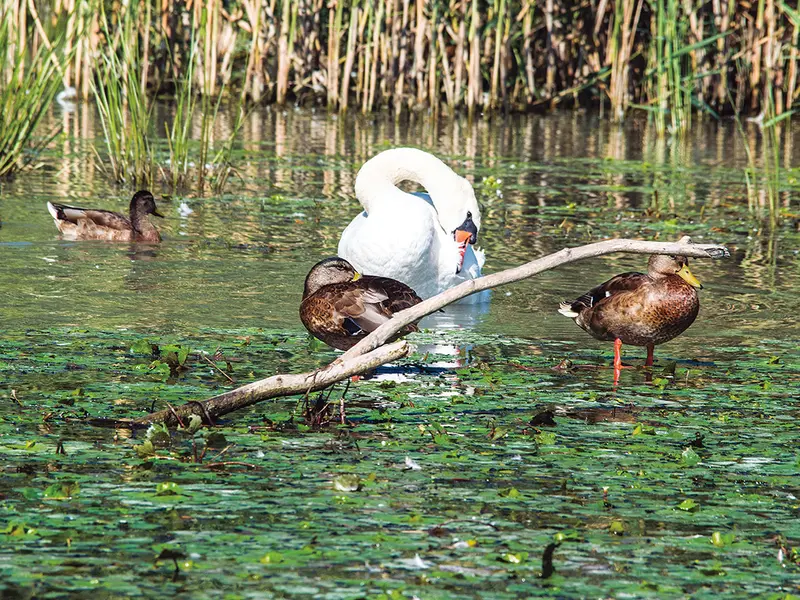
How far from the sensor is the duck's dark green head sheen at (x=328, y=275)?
7.35m

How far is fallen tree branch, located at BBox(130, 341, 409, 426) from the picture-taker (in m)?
5.28

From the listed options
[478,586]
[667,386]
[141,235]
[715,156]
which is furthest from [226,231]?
[715,156]

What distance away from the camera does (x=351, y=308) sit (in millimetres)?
6656

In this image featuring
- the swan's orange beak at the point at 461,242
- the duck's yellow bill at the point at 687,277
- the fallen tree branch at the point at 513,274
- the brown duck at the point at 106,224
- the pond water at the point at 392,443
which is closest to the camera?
the pond water at the point at 392,443

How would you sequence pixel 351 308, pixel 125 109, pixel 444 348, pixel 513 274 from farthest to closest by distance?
pixel 125 109
pixel 444 348
pixel 351 308
pixel 513 274

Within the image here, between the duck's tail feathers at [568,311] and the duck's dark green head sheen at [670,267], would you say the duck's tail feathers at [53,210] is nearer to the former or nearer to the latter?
the duck's tail feathers at [568,311]

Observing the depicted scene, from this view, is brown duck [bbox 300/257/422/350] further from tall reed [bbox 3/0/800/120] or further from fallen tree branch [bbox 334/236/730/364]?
tall reed [bbox 3/0/800/120]

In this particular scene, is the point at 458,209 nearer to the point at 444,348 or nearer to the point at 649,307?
the point at 444,348

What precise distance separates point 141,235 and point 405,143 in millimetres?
7577

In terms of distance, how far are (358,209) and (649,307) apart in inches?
252

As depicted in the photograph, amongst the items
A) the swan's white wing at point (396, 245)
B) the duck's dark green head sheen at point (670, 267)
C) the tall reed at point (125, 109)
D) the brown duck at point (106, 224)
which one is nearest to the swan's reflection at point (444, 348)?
the swan's white wing at point (396, 245)

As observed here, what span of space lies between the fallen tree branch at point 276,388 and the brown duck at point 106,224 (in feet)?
18.6

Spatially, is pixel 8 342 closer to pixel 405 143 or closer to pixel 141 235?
pixel 141 235

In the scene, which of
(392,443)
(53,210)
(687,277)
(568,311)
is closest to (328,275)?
(568,311)
